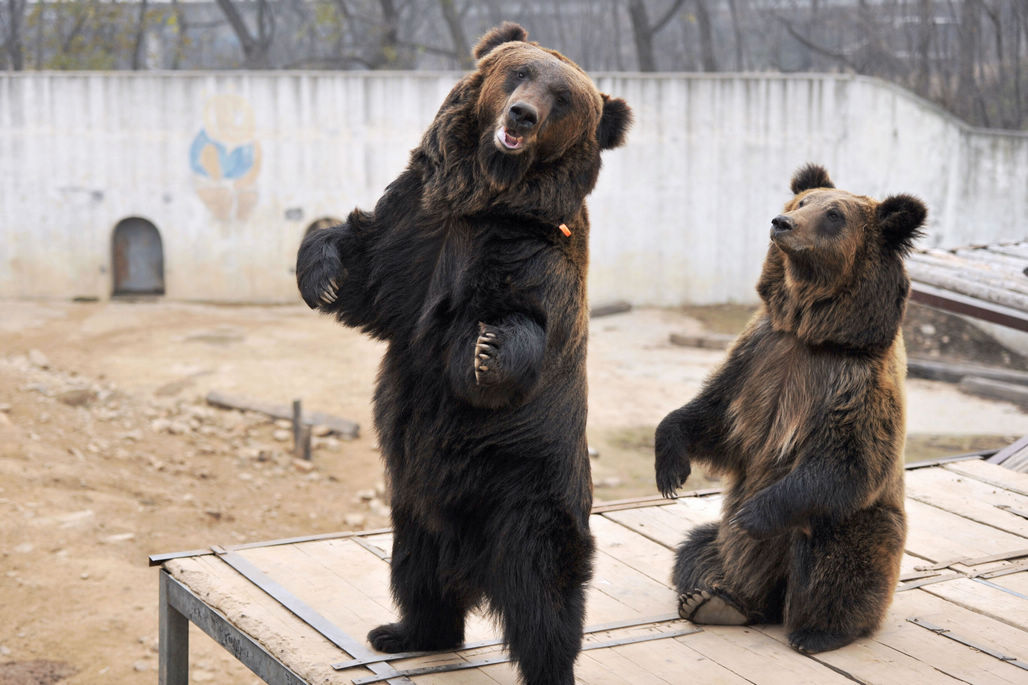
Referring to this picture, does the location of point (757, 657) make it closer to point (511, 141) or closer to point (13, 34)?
point (511, 141)

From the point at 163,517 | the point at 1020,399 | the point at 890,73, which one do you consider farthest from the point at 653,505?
the point at 890,73

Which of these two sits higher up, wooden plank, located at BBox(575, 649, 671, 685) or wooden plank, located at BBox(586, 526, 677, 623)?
wooden plank, located at BBox(586, 526, 677, 623)

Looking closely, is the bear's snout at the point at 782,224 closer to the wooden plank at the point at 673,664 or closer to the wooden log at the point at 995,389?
the wooden plank at the point at 673,664

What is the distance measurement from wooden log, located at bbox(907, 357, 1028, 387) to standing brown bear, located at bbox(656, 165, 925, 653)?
29.7 ft

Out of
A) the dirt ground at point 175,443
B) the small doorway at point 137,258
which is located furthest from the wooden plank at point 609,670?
the small doorway at point 137,258

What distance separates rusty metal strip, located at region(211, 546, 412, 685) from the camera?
335 centimetres

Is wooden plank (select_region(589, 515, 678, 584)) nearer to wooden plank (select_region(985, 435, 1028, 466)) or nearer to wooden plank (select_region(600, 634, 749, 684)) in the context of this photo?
wooden plank (select_region(600, 634, 749, 684))

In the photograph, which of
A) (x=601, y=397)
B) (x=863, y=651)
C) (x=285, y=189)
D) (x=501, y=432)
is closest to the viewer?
(x=501, y=432)

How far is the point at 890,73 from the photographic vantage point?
19.2 m

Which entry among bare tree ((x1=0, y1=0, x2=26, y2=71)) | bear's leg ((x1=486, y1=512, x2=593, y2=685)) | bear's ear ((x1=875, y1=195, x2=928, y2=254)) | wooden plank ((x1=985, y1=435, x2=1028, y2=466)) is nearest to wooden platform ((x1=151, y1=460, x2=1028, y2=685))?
bear's leg ((x1=486, y1=512, x2=593, y2=685))

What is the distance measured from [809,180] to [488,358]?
1735 millimetres

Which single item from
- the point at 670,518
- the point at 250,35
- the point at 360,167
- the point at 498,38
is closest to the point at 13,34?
the point at 250,35

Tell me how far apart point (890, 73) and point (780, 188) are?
540 centimetres

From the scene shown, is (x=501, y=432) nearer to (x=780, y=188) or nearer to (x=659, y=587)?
(x=659, y=587)
